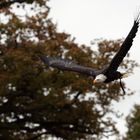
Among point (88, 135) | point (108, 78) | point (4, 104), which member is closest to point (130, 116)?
point (88, 135)

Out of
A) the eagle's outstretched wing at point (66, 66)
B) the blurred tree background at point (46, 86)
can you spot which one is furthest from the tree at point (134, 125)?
the eagle's outstretched wing at point (66, 66)

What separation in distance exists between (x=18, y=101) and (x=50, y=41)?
4134mm

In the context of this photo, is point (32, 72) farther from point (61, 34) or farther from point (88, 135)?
point (88, 135)

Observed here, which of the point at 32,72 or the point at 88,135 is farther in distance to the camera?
the point at 88,135

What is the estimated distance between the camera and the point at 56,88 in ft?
126

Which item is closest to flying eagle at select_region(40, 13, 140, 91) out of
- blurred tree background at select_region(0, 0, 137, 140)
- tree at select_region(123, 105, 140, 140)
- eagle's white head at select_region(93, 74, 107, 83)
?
eagle's white head at select_region(93, 74, 107, 83)

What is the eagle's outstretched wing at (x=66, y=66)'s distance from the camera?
60.1 feet

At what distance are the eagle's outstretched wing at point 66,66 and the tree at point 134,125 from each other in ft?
150

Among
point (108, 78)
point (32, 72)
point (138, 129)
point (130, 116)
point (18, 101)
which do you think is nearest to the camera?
point (108, 78)

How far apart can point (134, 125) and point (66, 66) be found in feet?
155

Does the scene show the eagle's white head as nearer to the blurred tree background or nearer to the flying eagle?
the flying eagle

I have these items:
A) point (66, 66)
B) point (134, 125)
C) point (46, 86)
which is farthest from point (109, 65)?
point (134, 125)

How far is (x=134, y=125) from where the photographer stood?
214 ft

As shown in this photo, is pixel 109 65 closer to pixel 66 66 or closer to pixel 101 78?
pixel 101 78
